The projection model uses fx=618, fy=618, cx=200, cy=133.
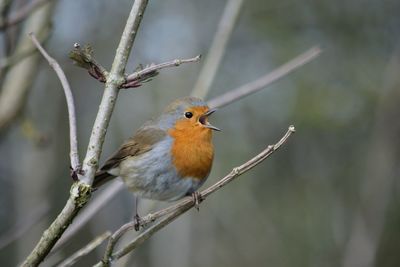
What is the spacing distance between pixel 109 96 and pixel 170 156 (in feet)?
6.47

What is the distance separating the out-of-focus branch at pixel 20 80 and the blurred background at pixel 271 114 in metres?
1.56

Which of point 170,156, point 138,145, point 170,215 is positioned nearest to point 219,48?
point 170,156

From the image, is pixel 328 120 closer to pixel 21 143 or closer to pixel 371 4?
pixel 371 4

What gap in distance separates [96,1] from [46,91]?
105 centimetres

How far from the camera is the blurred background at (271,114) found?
557 centimetres

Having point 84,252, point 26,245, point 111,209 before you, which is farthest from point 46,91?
point 84,252

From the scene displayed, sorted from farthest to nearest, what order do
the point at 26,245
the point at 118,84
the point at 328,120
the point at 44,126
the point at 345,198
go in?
the point at 345,198 < the point at 328,120 < the point at 44,126 < the point at 26,245 < the point at 118,84

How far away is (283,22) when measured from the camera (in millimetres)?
6438

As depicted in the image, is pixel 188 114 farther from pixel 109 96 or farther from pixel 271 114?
pixel 271 114

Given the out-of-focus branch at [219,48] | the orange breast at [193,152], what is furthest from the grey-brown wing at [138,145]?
the out-of-focus branch at [219,48]

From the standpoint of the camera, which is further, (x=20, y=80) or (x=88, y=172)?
(x=20, y=80)

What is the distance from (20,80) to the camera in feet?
11.6

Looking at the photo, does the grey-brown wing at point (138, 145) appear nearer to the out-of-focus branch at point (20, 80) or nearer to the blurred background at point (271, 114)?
the out-of-focus branch at point (20, 80)

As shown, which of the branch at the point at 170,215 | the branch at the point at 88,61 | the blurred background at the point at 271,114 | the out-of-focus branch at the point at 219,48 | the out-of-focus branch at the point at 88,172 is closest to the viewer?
the out-of-focus branch at the point at 88,172
